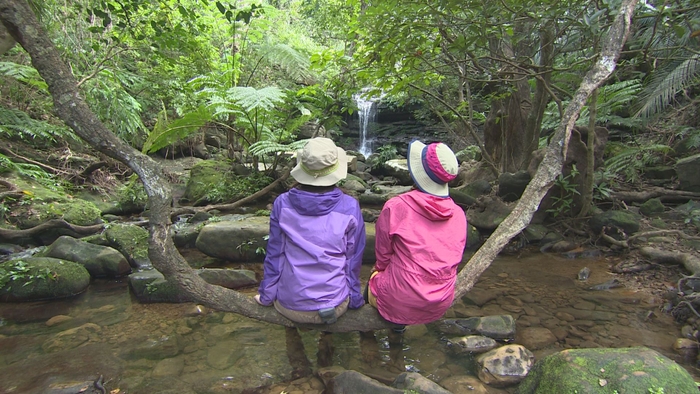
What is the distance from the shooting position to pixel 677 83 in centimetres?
685

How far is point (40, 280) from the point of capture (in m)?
3.74

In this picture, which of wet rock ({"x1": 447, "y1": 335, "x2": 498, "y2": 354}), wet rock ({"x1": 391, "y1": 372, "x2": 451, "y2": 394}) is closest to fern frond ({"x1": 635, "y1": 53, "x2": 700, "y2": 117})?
wet rock ({"x1": 447, "y1": 335, "x2": 498, "y2": 354})

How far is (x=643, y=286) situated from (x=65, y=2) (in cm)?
763

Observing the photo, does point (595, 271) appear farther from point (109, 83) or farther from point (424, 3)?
point (109, 83)

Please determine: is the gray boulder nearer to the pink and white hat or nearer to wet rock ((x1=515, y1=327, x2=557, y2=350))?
wet rock ((x1=515, y1=327, x2=557, y2=350))

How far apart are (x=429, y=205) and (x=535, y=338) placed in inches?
62.9

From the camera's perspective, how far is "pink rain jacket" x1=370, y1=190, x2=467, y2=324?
239cm

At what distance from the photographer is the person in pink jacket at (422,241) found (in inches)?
94.2

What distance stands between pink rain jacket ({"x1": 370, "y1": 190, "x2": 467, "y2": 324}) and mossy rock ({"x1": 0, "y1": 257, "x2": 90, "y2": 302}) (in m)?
3.29

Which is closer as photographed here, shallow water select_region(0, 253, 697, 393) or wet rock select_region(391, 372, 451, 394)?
wet rock select_region(391, 372, 451, 394)

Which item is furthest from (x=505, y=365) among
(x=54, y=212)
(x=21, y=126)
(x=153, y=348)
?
(x=21, y=126)

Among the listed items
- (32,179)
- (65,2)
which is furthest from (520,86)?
(32,179)

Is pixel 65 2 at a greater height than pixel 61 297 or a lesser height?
greater

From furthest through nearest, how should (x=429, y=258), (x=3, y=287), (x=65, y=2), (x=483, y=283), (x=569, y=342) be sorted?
(x=65, y=2) < (x=483, y=283) < (x=3, y=287) < (x=569, y=342) < (x=429, y=258)
